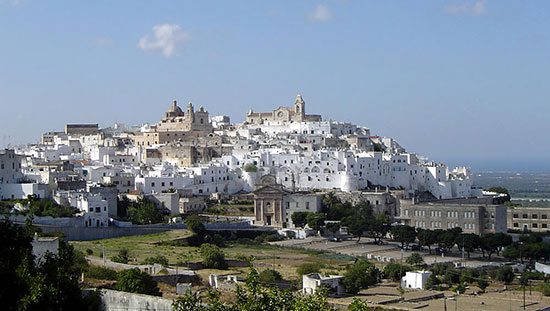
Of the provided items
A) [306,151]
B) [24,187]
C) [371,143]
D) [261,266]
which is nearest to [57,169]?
[24,187]

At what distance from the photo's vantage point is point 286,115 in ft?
269

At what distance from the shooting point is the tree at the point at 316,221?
176 ft

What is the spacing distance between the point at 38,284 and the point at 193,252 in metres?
26.3

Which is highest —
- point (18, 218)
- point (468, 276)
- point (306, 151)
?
point (306, 151)

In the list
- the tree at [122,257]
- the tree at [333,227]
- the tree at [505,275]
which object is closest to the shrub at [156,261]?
the tree at [122,257]

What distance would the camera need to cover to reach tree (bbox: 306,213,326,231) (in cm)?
5378

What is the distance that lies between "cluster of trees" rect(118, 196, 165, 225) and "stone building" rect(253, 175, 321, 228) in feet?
21.0

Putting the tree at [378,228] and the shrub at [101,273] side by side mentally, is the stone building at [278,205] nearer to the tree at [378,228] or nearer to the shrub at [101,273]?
the tree at [378,228]

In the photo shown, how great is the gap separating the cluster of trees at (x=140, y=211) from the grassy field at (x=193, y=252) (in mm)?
2638

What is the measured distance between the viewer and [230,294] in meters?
25.3

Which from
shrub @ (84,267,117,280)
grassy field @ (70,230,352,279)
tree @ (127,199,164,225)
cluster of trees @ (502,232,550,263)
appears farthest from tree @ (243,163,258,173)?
shrub @ (84,267,117,280)

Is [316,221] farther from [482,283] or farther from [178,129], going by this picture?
[178,129]

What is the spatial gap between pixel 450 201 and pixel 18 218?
1169 inches

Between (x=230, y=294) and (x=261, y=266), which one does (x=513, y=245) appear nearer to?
(x=261, y=266)
